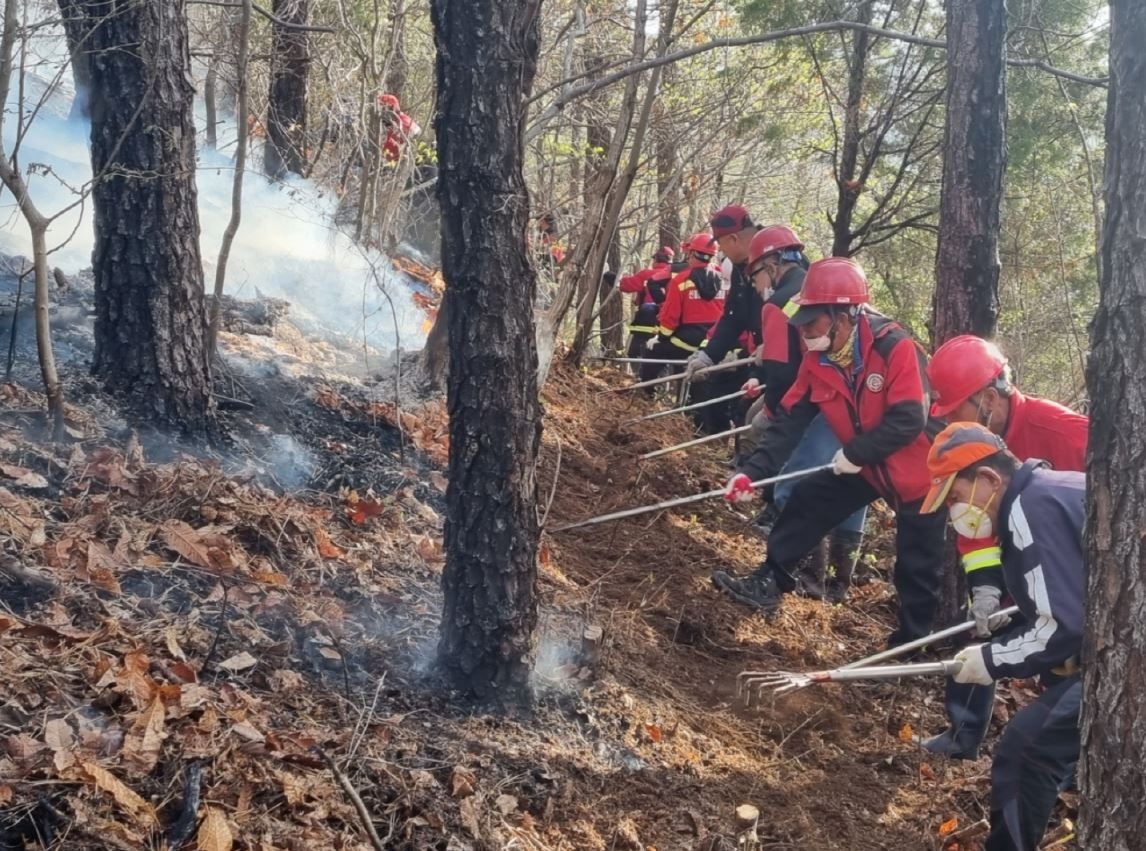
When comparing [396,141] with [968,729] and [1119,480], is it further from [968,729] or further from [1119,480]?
[1119,480]

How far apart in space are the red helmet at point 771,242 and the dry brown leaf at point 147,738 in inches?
212

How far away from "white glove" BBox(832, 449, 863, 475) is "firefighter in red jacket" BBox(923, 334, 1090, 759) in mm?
944

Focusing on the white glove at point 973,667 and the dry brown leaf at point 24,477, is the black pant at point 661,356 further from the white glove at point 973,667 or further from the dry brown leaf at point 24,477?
the dry brown leaf at point 24,477

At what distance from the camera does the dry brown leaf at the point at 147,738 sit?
2.85 metres

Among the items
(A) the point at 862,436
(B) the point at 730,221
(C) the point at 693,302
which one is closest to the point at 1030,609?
(A) the point at 862,436

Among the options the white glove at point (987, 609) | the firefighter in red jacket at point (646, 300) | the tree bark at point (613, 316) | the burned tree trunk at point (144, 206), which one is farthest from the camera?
the tree bark at point (613, 316)

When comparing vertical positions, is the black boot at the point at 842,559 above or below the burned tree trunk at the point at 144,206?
below

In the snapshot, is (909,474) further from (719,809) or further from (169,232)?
(169,232)

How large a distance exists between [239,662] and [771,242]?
500cm

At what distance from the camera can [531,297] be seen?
3.64 meters

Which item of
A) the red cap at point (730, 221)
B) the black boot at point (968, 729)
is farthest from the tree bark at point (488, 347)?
the red cap at point (730, 221)

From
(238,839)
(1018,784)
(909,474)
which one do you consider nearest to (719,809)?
(1018,784)

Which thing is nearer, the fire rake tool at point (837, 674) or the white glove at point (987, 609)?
the fire rake tool at point (837, 674)

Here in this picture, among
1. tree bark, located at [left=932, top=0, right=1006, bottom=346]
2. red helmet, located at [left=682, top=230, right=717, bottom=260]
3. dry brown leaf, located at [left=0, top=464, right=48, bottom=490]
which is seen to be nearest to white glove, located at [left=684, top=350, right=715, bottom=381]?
red helmet, located at [left=682, top=230, right=717, bottom=260]
